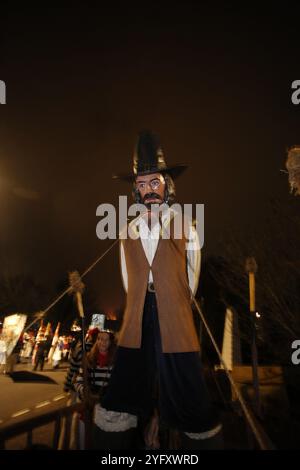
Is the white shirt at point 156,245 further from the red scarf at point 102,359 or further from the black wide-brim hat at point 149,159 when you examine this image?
the red scarf at point 102,359

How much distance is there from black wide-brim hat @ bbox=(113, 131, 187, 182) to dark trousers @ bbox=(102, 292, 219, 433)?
1.25 meters

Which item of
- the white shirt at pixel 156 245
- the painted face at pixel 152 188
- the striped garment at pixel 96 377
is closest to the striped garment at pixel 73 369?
the striped garment at pixel 96 377

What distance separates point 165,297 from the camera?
2727 millimetres

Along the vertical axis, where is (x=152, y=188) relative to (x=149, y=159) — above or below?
below

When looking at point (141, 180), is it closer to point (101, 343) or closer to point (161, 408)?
point (161, 408)

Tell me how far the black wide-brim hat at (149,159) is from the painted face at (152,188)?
5 centimetres

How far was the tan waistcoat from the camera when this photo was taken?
2621mm

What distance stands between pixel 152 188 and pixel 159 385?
169 cm

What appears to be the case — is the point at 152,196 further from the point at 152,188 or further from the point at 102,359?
the point at 102,359

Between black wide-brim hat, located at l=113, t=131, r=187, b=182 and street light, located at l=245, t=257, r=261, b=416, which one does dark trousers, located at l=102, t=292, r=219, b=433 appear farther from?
street light, located at l=245, t=257, r=261, b=416

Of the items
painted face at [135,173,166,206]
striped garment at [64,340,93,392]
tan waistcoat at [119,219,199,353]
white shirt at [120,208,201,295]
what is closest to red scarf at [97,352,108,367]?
striped garment at [64,340,93,392]

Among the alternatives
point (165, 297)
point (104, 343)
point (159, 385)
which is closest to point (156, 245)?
point (165, 297)
